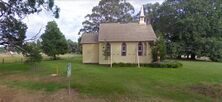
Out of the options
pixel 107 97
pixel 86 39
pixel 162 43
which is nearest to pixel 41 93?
pixel 107 97

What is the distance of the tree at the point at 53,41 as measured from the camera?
56112 millimetres

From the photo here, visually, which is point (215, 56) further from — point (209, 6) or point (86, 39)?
point (86, 39)

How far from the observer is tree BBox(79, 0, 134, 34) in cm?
6506

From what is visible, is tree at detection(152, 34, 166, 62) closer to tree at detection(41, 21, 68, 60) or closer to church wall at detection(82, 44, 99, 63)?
church wall at detection(82, 44, 99, 63)

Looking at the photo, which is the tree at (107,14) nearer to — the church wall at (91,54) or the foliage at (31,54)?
the church wall at (91,54)

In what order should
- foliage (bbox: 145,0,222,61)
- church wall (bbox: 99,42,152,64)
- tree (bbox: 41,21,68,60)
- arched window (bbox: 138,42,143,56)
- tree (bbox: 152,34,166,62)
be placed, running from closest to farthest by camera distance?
1. tree (bbox: 152,34,166,62)
2. church wall (bbox: 99,42,152,64)
3. arched window (bbox: 138,42,143,56)
4. foliage (bbox: 145,0,222,61)
5. tree (bbox: 41,21,68,60)

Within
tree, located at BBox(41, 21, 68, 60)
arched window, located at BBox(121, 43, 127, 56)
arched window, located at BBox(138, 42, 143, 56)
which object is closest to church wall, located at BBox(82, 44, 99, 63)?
arched window, located at BBox(121, 43, 127, 56)

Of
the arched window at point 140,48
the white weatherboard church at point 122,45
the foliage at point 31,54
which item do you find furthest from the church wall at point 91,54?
the foliage at point 31,54

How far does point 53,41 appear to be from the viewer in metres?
56.6

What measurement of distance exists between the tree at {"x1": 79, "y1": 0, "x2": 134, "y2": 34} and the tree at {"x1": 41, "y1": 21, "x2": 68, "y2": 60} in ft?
30.9

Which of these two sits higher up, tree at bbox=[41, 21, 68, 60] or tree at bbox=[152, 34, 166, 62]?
tree at bbox=[41, 21, 68, 60]

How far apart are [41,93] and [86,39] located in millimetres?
24725

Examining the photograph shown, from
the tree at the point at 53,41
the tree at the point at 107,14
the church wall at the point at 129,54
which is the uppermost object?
the tree at the point at 107,14

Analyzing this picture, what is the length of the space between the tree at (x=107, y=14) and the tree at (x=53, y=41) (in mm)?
9423
